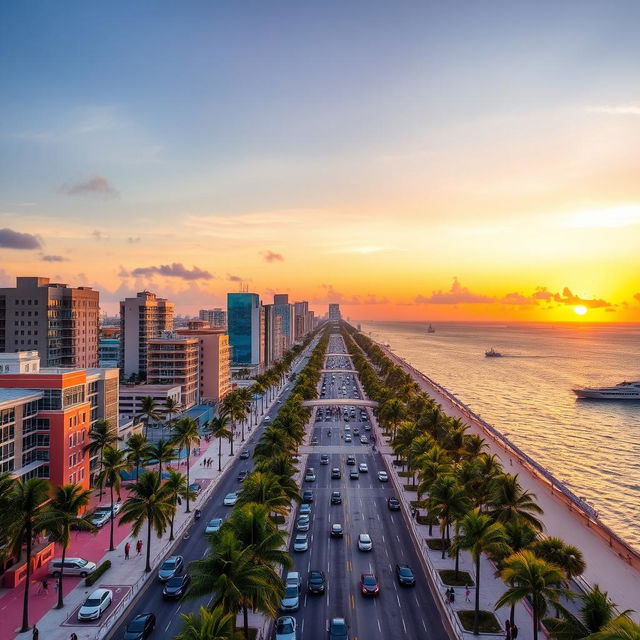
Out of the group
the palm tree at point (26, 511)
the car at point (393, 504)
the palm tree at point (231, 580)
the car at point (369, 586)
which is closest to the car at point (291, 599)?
the car at point (369, 586)

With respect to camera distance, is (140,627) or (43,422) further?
(43,422)

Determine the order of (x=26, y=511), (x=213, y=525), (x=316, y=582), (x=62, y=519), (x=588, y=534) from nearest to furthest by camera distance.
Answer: (x=26, y=511), (x=62, y=519), (x=316, y=582), (x=588, y=534), (x=213, y=525)

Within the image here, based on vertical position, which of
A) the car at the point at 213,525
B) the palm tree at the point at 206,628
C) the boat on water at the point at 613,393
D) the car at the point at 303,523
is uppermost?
the palm tree at the point at 206,628

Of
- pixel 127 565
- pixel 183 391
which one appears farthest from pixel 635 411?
pixel 127 565

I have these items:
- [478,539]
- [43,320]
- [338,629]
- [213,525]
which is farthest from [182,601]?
[43,320]

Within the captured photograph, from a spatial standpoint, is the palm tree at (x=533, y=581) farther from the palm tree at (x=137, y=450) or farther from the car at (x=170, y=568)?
the palm tree at (x=137, y=450)

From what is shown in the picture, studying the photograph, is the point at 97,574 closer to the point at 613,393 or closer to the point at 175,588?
the point at 175,588
